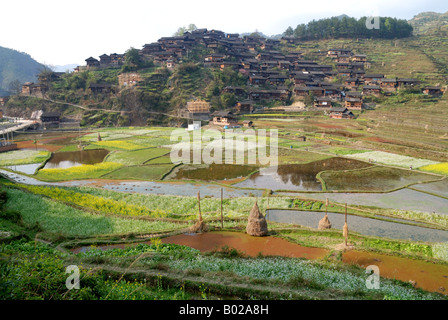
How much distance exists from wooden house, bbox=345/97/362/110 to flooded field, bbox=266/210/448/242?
189ft

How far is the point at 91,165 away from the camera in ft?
138

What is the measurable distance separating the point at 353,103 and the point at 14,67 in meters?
168

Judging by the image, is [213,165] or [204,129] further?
[204,129]

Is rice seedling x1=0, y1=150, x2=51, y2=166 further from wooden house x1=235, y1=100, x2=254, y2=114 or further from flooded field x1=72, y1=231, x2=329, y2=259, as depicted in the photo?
wooden house x1=235, y1=100, x2=254, y2=114

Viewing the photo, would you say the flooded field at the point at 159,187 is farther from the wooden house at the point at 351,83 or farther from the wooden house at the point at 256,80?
the wooden house at the point at 351,83

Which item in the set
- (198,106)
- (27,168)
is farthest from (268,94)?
(27,168)

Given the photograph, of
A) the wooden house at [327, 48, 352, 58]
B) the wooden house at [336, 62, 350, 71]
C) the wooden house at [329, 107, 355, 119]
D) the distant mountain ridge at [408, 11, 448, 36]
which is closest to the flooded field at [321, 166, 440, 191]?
the wooden house at [329, 107, 355, 119]

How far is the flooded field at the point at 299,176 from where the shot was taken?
32.8 metres

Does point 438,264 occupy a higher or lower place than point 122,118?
lower

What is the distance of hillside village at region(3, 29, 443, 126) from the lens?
77.2m

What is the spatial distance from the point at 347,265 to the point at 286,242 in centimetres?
470
